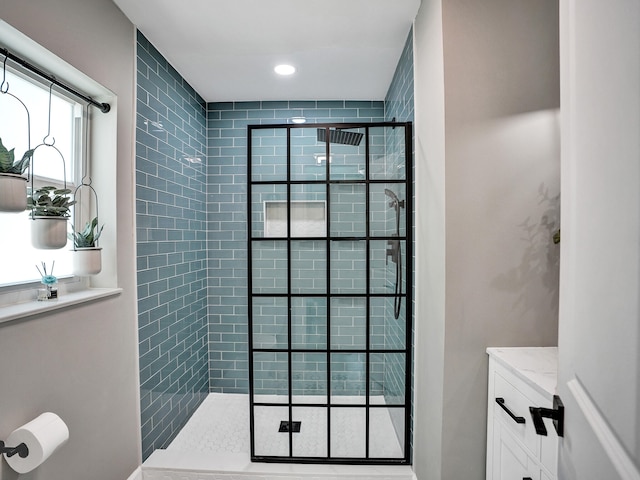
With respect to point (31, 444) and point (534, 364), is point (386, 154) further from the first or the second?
point (31, 444)

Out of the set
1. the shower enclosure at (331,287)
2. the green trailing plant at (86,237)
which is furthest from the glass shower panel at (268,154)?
the green trailing plant at (86,237)

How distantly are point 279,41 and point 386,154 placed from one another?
983 millimetres

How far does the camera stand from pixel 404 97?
219 centimetres

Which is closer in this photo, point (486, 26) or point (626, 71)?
point (626, 71)

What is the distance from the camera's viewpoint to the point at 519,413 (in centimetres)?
117

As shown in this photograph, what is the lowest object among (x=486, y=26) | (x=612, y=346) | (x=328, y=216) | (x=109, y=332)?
(x=109, y=332)

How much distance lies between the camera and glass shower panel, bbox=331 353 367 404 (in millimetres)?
2111

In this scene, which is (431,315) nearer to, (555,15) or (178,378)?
(555,15)

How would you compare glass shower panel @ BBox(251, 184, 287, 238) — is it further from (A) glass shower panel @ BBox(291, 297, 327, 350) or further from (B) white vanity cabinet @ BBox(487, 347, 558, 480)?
(B) white vanity cabinet @ BBox(487, 347, 558, 480)

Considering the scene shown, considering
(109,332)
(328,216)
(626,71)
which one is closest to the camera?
(626,71)

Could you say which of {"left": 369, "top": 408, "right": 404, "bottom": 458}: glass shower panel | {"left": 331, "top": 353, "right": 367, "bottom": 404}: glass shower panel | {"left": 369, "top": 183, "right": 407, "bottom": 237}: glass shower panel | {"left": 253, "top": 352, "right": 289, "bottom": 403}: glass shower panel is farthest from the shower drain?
{"left": 369, "top": 183, "right": 407, "bottom": 237}: glass shower panel

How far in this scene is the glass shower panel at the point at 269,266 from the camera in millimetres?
2100

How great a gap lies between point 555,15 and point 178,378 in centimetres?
302

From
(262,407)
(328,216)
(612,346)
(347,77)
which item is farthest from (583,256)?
(347,77)
